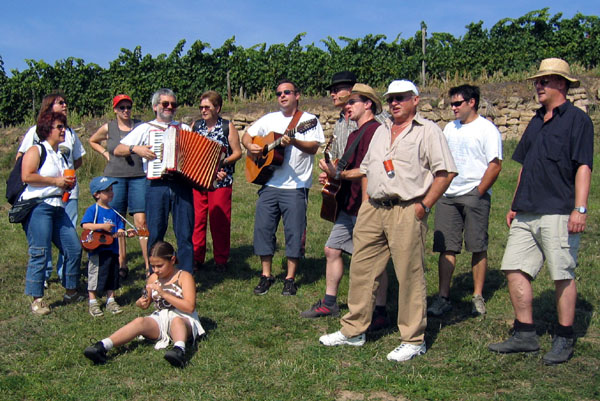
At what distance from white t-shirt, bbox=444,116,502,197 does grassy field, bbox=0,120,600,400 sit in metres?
1.19

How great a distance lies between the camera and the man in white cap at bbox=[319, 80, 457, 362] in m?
4.35

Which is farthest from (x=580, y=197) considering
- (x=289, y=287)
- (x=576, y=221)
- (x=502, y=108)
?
(x=502, y=108)

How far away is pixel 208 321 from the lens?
17.5 ft

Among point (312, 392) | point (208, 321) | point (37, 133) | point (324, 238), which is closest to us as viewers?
point (312, 392)

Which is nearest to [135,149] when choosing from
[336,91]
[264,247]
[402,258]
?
[264,247]

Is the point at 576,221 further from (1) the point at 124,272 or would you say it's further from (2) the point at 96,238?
(1) the point at 124,272

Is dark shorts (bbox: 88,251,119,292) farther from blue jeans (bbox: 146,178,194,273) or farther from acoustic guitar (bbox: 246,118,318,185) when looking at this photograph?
acoustic guitar (bbox: 246,118,318,185)

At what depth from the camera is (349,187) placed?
5398 millimetres

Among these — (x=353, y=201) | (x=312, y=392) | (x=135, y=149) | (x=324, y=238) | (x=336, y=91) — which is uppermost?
(x=336, y=91)

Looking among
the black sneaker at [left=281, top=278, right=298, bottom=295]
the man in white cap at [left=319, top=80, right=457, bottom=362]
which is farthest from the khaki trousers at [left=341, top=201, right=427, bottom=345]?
the black sneaker at [left=281, top=278, right=298, bottom=295]

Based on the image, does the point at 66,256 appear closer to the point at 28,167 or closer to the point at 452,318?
the point at 28,167

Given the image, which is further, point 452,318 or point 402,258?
point 452,318

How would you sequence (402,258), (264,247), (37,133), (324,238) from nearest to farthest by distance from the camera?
(402,258) < (37,133) < (264,247) < (324,238)

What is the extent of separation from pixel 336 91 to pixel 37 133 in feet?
9.51
